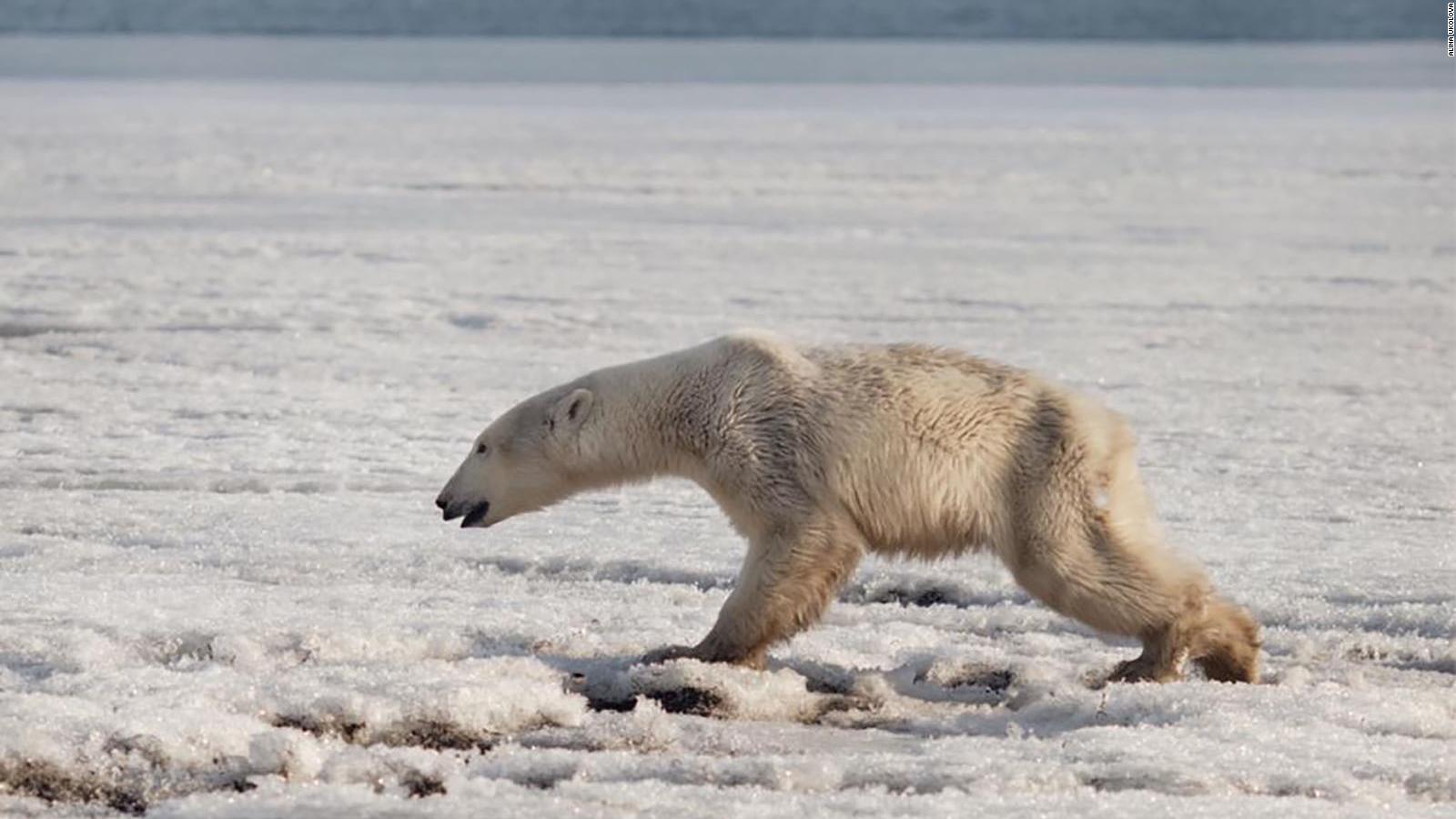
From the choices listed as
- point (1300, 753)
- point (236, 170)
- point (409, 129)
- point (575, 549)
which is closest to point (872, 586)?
point (575, 549)

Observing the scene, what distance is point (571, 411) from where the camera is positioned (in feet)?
14.3

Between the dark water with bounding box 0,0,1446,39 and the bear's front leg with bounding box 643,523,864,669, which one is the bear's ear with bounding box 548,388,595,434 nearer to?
the bear's front leg with bounding box 643,523,864,669

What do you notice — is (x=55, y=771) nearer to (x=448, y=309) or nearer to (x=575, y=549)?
(x=575, y=549)

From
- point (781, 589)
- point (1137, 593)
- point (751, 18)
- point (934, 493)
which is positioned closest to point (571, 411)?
point (781, 589)

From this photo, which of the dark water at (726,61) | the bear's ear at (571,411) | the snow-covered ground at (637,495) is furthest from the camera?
the dark water at (726,61)

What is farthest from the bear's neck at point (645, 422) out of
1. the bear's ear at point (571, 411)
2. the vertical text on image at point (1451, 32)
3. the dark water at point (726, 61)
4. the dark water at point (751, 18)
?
the dark water at point (751, 18)

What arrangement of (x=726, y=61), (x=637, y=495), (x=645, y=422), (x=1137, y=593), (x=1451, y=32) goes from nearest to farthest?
(x=1137, y=593) < (x=645, y=422) < (x=637, y=495) < (x=726, y=61) < (x=1451, y=32)

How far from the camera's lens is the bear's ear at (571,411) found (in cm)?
434

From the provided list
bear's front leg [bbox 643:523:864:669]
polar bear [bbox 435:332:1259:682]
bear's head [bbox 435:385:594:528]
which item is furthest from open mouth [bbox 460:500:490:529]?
bear's front leg [bbox 643:523:864:669]

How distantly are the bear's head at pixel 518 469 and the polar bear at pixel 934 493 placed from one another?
0.35m

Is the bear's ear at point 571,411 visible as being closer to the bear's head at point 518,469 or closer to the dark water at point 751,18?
the bear's head at point 518,469

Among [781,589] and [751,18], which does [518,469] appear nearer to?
[781,589]

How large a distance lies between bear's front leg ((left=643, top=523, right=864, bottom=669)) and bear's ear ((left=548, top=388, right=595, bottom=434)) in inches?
22.1

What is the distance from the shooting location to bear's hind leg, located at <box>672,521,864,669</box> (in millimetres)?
3922
